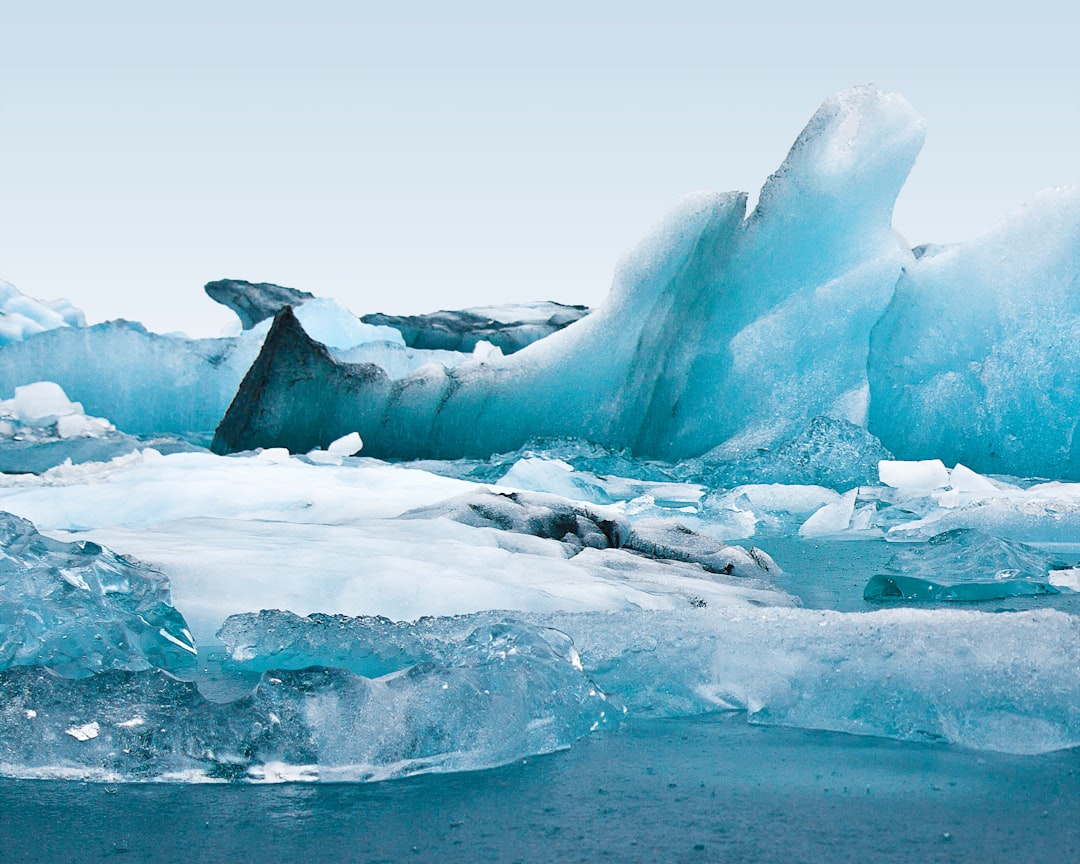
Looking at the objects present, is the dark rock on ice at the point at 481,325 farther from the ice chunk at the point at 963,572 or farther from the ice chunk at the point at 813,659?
the ice chunk at the point at 813,659

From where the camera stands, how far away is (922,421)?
22.1ft

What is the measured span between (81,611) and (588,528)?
2048 millimetres

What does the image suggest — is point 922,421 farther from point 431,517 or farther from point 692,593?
point 692,593

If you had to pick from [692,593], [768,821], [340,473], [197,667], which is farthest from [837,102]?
[768,821]

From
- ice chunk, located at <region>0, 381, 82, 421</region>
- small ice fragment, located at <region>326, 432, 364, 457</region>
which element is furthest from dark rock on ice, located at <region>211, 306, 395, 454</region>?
ice chunk, located at <region>0, 381, 82, 421</region>

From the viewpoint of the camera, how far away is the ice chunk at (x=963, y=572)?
281cm

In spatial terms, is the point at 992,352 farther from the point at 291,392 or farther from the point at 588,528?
the point at 291,392

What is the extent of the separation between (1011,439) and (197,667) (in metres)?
5.61

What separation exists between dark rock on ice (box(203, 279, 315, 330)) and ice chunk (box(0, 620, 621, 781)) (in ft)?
39.0

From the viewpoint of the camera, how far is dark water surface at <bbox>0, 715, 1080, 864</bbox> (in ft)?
4.07

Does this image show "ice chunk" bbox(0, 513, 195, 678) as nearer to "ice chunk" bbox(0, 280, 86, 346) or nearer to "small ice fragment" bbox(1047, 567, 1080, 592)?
"small ice fragment" bbox(1047, 567, 1080, 592)

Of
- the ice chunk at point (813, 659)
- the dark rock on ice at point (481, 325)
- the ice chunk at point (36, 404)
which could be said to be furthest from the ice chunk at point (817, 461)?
the dark rock on ice at point (481, 325)

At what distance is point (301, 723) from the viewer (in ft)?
5.35

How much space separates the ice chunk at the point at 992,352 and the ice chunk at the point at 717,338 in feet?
0.77
